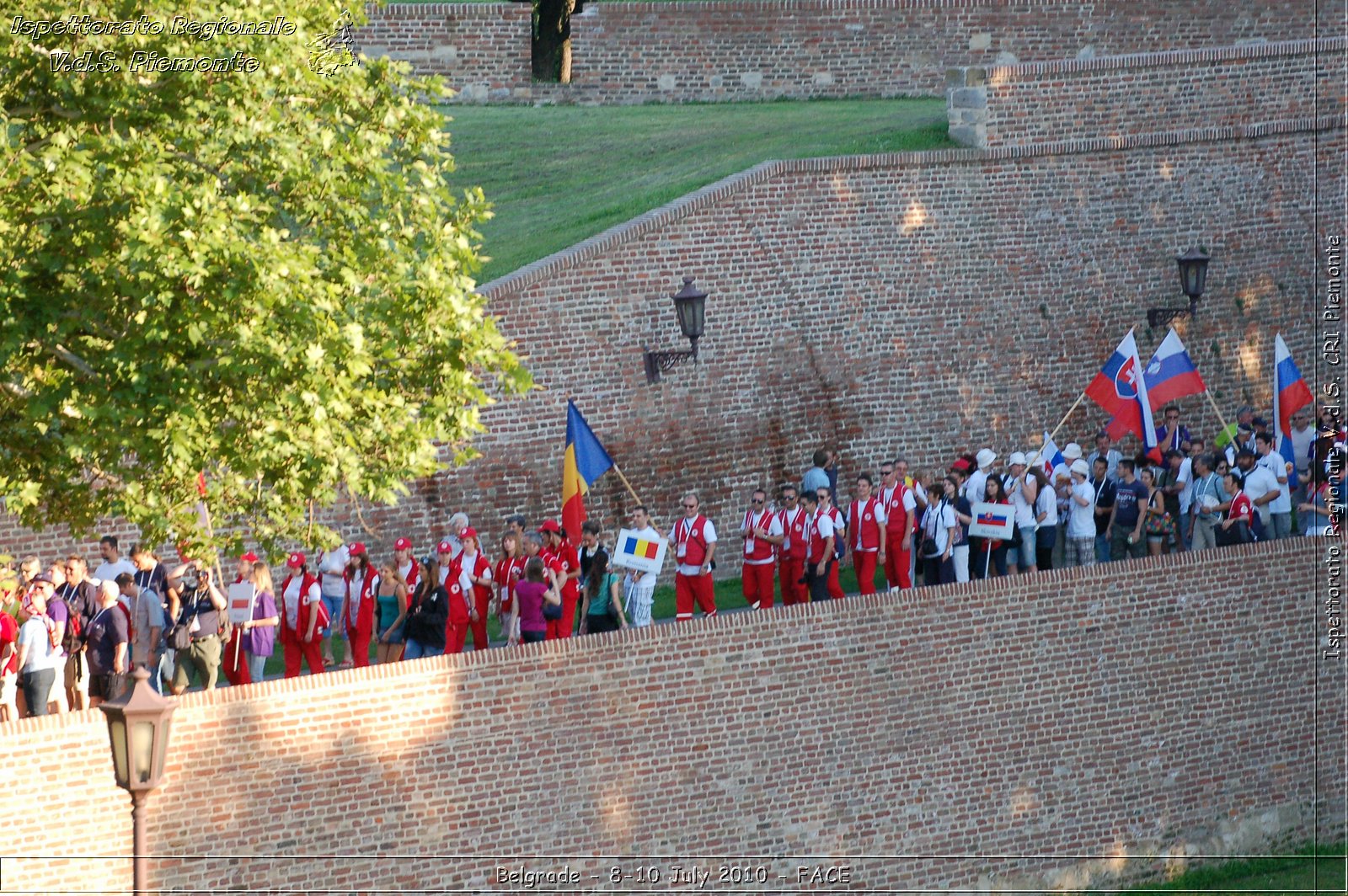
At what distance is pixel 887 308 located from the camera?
71.4 ft

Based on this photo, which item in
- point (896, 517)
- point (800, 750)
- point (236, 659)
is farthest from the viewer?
point (896, 517)

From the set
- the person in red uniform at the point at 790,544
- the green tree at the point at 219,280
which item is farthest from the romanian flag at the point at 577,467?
the green tree at the point at 219,280

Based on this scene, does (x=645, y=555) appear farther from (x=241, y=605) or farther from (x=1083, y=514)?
(x=1083, y=514)

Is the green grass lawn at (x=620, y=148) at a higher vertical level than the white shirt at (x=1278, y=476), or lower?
higher

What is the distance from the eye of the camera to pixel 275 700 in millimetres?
14570

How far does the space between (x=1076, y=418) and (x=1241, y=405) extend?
2248 millimetres

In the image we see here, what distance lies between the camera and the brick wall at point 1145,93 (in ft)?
74.7

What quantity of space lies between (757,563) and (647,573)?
4.32ft

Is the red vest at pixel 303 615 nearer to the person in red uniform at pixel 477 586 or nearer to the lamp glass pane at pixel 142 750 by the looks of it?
the person in red uniform at pixel 477 586

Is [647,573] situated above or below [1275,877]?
above

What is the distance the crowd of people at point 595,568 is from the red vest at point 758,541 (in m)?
0.02

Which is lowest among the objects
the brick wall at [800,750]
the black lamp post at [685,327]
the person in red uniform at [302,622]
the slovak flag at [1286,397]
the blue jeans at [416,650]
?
the brick wall at [800,750]

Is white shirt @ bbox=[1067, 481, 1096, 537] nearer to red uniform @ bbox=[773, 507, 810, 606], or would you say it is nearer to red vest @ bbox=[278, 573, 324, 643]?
red uniform @ bbox=[773, 507, 810, 606]

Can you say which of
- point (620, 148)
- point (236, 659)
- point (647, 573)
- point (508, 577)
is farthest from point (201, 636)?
point (620, 148)
